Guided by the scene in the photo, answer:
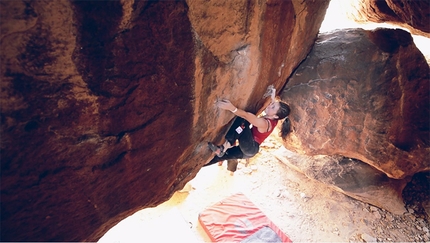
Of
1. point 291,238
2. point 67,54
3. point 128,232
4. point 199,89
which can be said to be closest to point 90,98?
point 67,54

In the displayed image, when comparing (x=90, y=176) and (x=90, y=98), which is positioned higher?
(x=90, y=98)

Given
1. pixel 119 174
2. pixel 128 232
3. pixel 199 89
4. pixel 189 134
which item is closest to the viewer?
pixel 119 174

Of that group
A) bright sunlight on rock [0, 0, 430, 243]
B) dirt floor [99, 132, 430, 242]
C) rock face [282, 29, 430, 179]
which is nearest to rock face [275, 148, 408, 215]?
bright sunlight on rock [0, 0, 430, 243]

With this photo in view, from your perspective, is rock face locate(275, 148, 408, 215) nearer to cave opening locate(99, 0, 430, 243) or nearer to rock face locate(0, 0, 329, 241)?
cave opening locate(99, 0, 430, 243)

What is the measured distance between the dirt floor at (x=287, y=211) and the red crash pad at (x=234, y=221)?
19 cm

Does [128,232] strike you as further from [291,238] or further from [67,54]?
[67,54]

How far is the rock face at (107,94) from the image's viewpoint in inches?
61.9

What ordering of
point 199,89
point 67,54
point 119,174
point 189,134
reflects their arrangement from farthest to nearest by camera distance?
1. point 189,134
2. point 199,89
3. point 119,174
4. point 67,54

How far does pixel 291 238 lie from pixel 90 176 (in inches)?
163

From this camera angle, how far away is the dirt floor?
505 centimetres

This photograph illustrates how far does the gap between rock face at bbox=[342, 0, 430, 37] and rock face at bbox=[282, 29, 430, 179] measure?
245 millimetres

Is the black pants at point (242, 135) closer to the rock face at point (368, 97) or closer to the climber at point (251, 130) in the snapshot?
the climber at point (251, 130)

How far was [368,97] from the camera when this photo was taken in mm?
3658

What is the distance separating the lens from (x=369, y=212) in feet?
17.4
